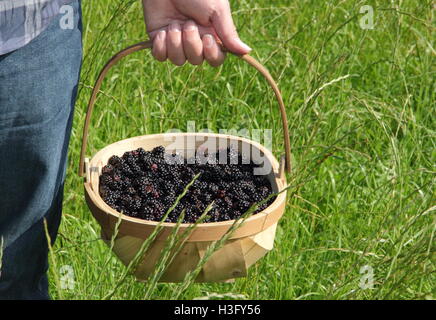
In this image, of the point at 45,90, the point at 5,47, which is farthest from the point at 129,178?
the point at 5,47

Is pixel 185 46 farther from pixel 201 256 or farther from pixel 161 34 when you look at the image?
pixel 201 256

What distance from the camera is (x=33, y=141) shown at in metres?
1.49

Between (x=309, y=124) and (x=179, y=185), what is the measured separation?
0.68 m

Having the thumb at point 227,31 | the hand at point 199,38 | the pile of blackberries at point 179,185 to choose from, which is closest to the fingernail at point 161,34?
the hand at point 199,38

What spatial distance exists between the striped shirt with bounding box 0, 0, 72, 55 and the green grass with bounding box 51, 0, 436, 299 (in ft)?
1.32

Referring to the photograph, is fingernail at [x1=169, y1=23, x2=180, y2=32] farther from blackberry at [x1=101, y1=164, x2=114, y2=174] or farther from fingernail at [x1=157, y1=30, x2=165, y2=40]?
blackberry at [x1=101, y1=164, x2=114, y2=174]

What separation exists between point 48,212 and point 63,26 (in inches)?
17.1

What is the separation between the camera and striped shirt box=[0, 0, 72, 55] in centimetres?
137

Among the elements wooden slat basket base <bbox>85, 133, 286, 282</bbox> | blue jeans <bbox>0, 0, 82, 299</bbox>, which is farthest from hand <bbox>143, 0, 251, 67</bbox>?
wooden slat basket base <bbox>85, 133, 286, 282</bbox>

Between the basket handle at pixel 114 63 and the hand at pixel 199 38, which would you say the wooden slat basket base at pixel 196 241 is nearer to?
the basket handle at pixel 114 63

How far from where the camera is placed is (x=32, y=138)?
1482 millimetres

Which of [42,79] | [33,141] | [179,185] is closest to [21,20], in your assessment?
[42,79]
